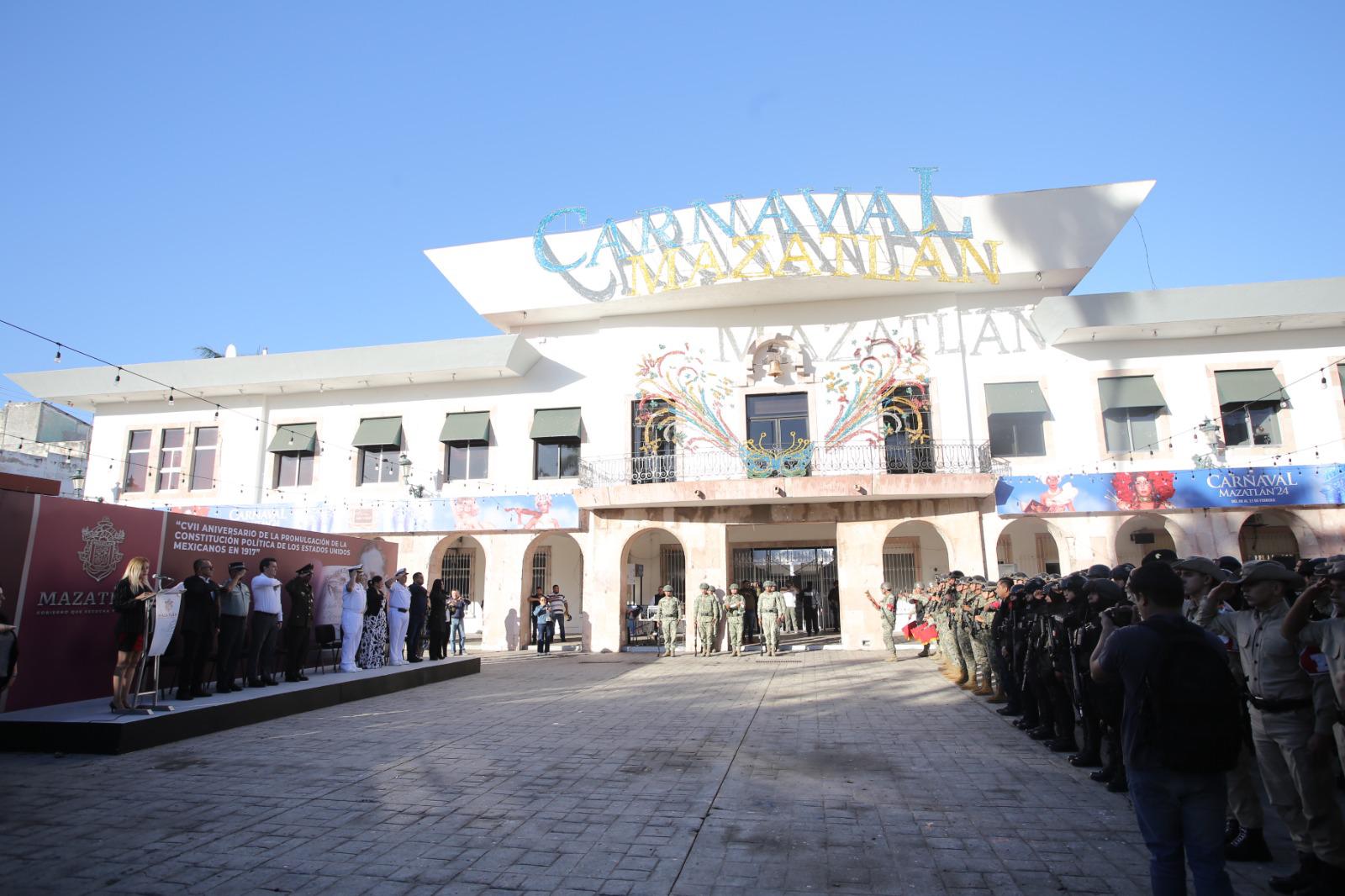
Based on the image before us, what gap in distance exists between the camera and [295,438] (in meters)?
21.1

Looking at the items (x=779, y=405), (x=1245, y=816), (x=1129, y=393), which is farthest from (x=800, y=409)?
(x=1245, y=816)

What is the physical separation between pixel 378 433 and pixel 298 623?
11.0m

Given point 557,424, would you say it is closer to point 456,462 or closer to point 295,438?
point 456,462

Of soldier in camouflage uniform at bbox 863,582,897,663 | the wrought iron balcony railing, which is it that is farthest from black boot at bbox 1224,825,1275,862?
the wrought iron balcony railing

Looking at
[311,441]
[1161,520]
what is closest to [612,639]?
[311,441]

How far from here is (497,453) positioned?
20156mm

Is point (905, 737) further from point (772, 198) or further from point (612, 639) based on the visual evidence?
point (772, 198)

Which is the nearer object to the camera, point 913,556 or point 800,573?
point 913,556

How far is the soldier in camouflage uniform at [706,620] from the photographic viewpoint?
17.5 m

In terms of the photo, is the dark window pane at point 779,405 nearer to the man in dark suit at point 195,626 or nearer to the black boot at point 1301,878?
the man in dark suit at point 195,626

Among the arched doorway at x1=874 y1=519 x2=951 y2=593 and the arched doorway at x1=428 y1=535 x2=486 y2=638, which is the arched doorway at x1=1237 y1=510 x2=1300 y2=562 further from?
the arched doorway at x1=428 y1=535 x2=486 y2=638

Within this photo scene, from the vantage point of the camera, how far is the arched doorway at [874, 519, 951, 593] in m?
20.8

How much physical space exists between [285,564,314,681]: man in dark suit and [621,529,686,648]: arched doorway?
12.4 meters

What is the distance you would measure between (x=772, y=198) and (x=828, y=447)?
6014 millimetres
